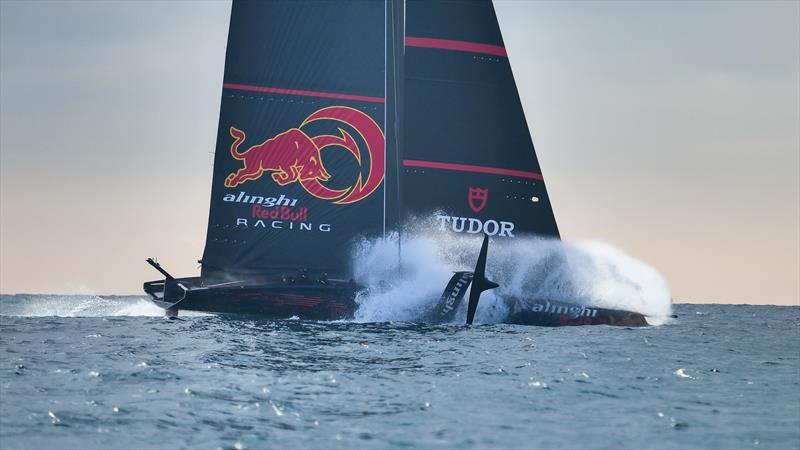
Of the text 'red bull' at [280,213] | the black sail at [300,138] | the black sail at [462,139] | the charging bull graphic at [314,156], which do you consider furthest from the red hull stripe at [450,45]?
the text 'red bull' at [280,213]

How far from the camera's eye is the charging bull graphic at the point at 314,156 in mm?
33844

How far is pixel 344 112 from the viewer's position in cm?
3403

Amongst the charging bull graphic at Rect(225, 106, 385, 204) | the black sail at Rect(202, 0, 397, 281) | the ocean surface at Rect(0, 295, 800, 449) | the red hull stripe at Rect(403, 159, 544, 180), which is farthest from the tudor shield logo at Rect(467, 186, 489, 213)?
the ocean surface at Rect(0, 295, 800, 449)

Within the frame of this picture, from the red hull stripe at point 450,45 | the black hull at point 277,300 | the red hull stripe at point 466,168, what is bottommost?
the black hull at point 277,300

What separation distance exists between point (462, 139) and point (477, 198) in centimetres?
175

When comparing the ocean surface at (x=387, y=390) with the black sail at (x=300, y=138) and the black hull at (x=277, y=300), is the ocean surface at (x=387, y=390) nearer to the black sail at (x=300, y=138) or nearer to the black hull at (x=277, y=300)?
the black hull at (x=277, y=300)

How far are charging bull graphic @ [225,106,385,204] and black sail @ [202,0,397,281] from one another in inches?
1.1

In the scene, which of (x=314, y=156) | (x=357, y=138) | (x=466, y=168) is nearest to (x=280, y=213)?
(x=314, y=156)

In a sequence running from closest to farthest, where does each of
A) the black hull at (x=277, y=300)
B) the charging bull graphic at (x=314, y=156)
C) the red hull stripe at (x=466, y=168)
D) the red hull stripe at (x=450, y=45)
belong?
the black hull at (x=277, y=300) < the red hull stripe at (x=466, y=168) < the charging bull graphic at (x=314, y=156) < the red hull stripe at (x=450, y=45)

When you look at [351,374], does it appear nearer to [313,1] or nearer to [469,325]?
[469,325]

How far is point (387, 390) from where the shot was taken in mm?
19516

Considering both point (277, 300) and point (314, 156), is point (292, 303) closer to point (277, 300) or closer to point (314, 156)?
point (277, 300)

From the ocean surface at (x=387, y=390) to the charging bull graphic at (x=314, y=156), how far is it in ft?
15.3

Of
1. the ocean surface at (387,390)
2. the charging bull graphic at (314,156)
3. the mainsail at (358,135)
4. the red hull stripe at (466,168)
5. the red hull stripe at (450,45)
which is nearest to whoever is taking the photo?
the ocean surface at (387,390)
